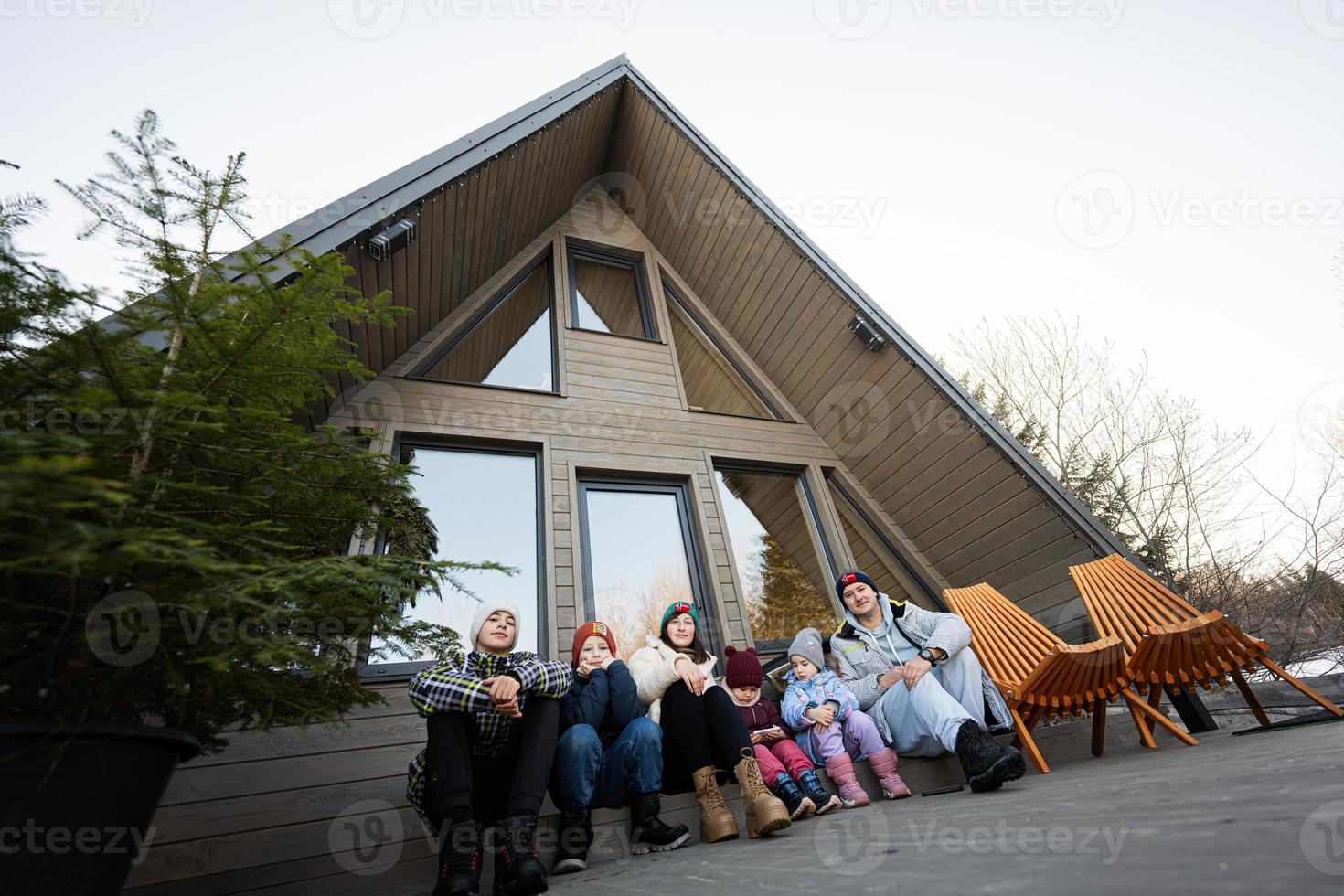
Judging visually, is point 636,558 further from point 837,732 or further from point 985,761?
point 985,761

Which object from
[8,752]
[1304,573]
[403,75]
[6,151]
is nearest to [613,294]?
[403,75]

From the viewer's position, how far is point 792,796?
213 centimetres

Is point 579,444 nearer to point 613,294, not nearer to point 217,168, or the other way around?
point 613,294

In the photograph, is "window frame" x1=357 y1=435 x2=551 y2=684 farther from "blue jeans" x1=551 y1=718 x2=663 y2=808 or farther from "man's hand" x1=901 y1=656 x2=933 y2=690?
"man's hand" x1=901 y1=656 x2=933 y2=690

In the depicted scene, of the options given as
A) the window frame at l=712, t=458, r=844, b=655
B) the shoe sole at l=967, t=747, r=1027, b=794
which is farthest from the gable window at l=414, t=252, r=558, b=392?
the shoe sole at l=967, t=747, r=1027, b=794

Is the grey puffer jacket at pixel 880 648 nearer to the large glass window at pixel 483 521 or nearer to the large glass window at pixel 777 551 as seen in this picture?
the large glass window at pixel 777 551

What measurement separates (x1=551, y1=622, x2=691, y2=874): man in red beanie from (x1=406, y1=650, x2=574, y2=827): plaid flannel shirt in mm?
214

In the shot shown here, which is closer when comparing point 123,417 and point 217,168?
point 123,417

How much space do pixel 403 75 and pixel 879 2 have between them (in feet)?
18.8

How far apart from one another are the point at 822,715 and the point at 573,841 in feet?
4.05

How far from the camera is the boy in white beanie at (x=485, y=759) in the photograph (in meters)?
1.52

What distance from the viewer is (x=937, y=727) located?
2.32 m

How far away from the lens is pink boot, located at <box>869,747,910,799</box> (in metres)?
2.34

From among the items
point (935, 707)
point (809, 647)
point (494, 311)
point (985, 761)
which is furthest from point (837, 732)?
point (494, 311)
